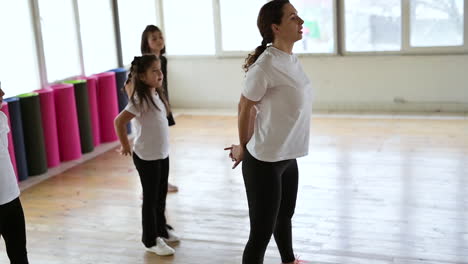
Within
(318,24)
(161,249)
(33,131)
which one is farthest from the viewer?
(318,24)

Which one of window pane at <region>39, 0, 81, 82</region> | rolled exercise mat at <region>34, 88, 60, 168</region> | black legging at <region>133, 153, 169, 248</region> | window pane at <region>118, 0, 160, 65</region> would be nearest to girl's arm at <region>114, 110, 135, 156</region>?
black legging at <region>133, 153, 169, 248</region>

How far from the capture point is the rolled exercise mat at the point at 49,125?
217 inches

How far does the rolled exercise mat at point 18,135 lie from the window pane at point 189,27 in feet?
11.2

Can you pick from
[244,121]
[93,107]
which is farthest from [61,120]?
[244,121]

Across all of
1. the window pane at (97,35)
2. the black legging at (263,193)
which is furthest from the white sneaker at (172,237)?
the window pane at (97,35)

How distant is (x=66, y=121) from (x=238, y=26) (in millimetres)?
3049

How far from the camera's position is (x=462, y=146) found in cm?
568

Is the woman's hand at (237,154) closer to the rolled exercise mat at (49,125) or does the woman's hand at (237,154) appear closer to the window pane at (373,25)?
the rolled exercise mat at (49,125)

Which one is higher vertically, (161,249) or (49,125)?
(49,125)

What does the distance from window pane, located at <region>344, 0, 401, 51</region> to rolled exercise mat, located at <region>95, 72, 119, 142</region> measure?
2.92 metres

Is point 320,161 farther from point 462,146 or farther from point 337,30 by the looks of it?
point 337,30

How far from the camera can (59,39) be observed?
623cm

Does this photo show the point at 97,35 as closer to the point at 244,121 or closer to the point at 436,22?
the point at 436,22

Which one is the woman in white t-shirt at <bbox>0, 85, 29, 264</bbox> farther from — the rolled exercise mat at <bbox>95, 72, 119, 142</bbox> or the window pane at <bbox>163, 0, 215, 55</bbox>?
the window pane at <bbox>163, 0, 215, 55</bbox>
